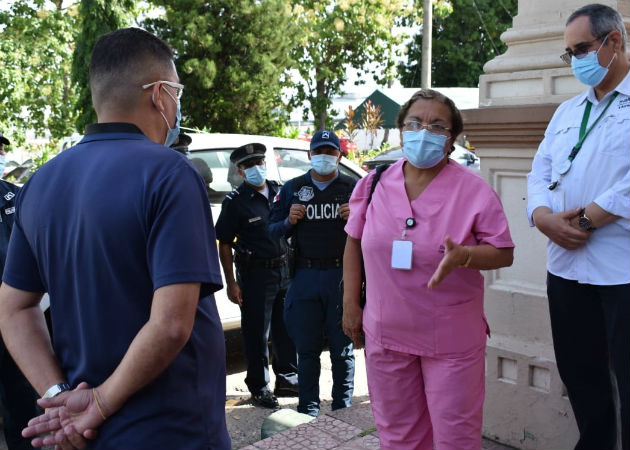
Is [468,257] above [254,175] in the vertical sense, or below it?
below

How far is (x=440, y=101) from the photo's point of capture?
3.03 meters

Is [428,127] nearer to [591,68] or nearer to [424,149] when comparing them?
[424,149]

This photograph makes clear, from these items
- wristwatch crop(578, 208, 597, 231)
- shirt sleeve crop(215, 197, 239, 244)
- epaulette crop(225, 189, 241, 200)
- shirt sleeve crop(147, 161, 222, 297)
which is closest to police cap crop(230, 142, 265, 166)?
epaulette crop(225, 189, 241, 200)

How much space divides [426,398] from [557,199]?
0.98m

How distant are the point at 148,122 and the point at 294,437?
93.4 inches

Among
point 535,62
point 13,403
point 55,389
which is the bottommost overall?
point 13,403

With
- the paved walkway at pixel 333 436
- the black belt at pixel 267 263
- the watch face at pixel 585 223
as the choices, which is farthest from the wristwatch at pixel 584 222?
the black belt at pixel 267 263

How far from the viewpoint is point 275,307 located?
18.4ft

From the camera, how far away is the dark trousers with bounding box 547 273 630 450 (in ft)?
9.26

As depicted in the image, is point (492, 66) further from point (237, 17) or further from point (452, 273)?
point (237, 17)

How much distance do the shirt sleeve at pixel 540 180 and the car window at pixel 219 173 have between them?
3354mm

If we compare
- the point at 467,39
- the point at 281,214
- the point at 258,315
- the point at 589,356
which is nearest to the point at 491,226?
the point at 589,356

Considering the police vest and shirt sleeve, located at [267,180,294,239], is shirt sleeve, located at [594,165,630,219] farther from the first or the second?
shirt sleeve, located at [267,180,294,239]

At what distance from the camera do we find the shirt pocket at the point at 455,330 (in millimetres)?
2756
